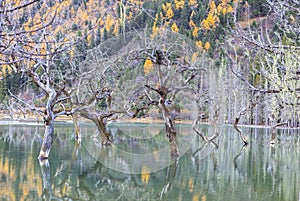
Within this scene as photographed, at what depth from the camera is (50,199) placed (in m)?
11.4

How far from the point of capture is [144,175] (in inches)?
616

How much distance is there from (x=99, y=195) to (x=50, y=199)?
54.5 inches

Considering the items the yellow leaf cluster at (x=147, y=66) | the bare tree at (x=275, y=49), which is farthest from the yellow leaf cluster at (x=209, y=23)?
the bare tree at (x=275, y=49)

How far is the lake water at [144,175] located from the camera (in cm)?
1227

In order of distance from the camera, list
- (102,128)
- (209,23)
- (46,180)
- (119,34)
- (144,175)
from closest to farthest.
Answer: (46,180) < (144,175) < (119,34) < (102,128) < (209,23)

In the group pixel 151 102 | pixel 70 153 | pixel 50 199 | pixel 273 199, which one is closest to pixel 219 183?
pixel 273 199

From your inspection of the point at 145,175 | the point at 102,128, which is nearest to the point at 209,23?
the point at 102,128

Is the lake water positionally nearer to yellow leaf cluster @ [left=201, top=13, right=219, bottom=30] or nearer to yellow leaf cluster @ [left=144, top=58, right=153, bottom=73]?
yellow leaf cluster @ [left=144, top=58, right=153, bottom=73]

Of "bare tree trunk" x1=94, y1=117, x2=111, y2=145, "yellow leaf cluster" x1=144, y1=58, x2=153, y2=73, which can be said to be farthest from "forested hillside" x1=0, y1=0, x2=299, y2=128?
"bare tree trunk" x1=94, y1=117, x2=111, y2=145

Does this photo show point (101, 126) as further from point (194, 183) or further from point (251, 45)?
point (251, 45)

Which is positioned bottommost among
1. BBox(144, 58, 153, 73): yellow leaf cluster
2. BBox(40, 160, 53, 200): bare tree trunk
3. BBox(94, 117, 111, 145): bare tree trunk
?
BBox(40, 160, 53, 200): bare tree trunk

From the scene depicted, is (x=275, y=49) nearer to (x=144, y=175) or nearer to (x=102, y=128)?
(x=144, y=175)

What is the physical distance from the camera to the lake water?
12266 millimetres

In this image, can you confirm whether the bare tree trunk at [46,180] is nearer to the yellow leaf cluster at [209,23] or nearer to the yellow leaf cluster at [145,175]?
the yellow leaf cluster at [145,175]
